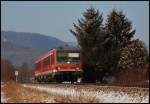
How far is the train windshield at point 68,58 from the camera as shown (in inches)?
1665

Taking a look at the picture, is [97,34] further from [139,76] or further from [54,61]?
[54,61]

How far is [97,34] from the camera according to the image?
194ft

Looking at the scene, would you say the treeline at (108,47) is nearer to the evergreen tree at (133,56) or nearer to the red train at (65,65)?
the evergreen tree at (133,56)

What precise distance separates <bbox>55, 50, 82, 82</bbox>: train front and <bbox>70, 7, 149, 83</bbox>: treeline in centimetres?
1019

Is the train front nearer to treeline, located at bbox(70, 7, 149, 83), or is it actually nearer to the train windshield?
the train windshield

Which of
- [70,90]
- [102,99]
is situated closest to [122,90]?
[102,99]

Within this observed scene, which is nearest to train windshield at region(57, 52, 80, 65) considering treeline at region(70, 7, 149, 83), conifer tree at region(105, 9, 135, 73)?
treeline at region(70, 7, 149, 83)

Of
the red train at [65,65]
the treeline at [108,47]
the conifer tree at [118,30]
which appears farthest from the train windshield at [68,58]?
the conifer tree at [118,30]

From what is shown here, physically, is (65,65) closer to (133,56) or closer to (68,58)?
(68,58)

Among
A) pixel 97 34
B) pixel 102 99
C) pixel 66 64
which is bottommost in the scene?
pixel 102 99

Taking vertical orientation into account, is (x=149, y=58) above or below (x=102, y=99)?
above

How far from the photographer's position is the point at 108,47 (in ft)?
195

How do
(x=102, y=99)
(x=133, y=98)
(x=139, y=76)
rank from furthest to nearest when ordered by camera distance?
1. (x=139, y=76)
2. (x=102, y=99)
3. (x=133, y=98)

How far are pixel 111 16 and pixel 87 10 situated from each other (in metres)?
3.28
